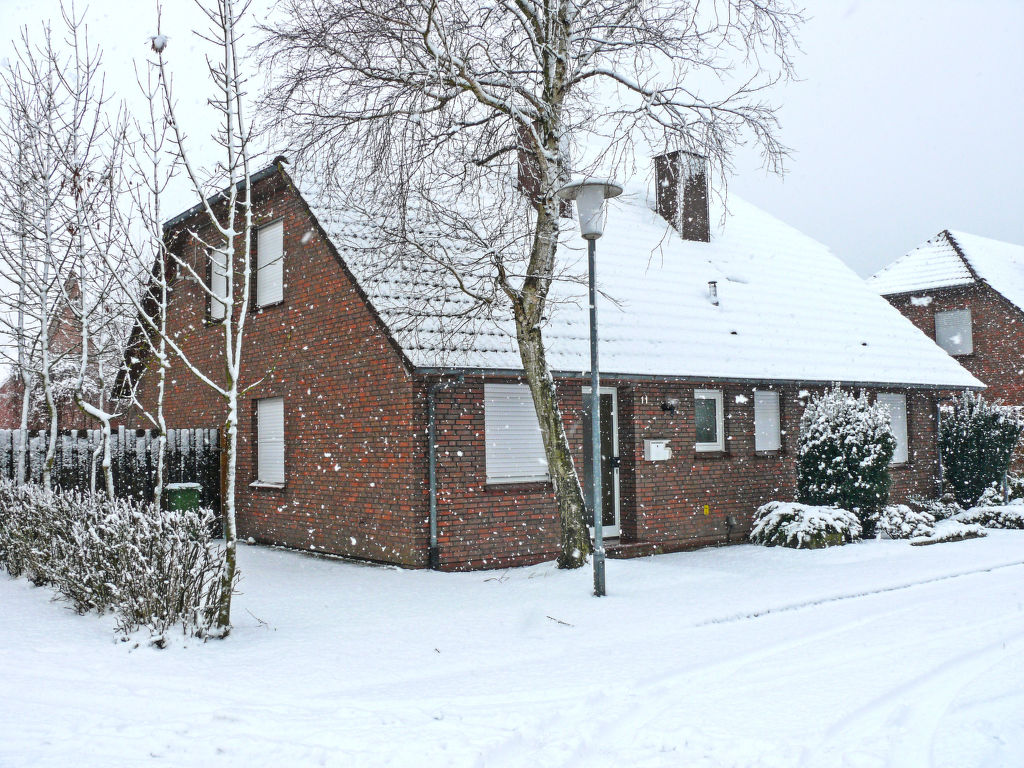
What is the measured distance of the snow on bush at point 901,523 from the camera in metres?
14.8

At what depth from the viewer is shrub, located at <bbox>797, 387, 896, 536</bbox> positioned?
46.9ft

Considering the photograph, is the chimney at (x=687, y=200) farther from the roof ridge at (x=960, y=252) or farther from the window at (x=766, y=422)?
the roof ridge at (x=960, y=252)

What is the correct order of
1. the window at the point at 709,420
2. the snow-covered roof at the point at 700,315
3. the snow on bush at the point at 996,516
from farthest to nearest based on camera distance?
the snow on bush at the point at 996,516
the window at the point at 709,420
the snow-covered roof at the point at 700,315

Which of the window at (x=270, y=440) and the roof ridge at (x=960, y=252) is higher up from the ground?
the roof ridge at (x=960, y=252)

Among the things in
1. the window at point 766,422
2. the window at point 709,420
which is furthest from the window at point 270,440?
the window at point 766,422

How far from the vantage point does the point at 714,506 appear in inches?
562

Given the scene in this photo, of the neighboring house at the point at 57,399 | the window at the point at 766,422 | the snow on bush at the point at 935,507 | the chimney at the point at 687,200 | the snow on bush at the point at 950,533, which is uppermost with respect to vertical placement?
the chimney at the point at 687,200

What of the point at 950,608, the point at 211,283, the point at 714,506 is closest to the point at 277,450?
the point at 211,283

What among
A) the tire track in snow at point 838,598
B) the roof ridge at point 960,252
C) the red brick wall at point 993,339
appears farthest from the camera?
the roof ridge at point 960,252

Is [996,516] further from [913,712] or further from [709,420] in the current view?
[913,712]

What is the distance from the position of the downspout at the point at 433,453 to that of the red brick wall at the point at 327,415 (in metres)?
0.12

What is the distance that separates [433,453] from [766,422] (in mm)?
6983

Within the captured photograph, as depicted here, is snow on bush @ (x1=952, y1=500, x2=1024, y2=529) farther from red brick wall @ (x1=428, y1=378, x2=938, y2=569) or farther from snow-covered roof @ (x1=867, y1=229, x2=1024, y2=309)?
snow-covered roof @ (x1=867, y1=229, x2=1024, y2=309)

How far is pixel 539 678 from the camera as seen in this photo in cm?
628
